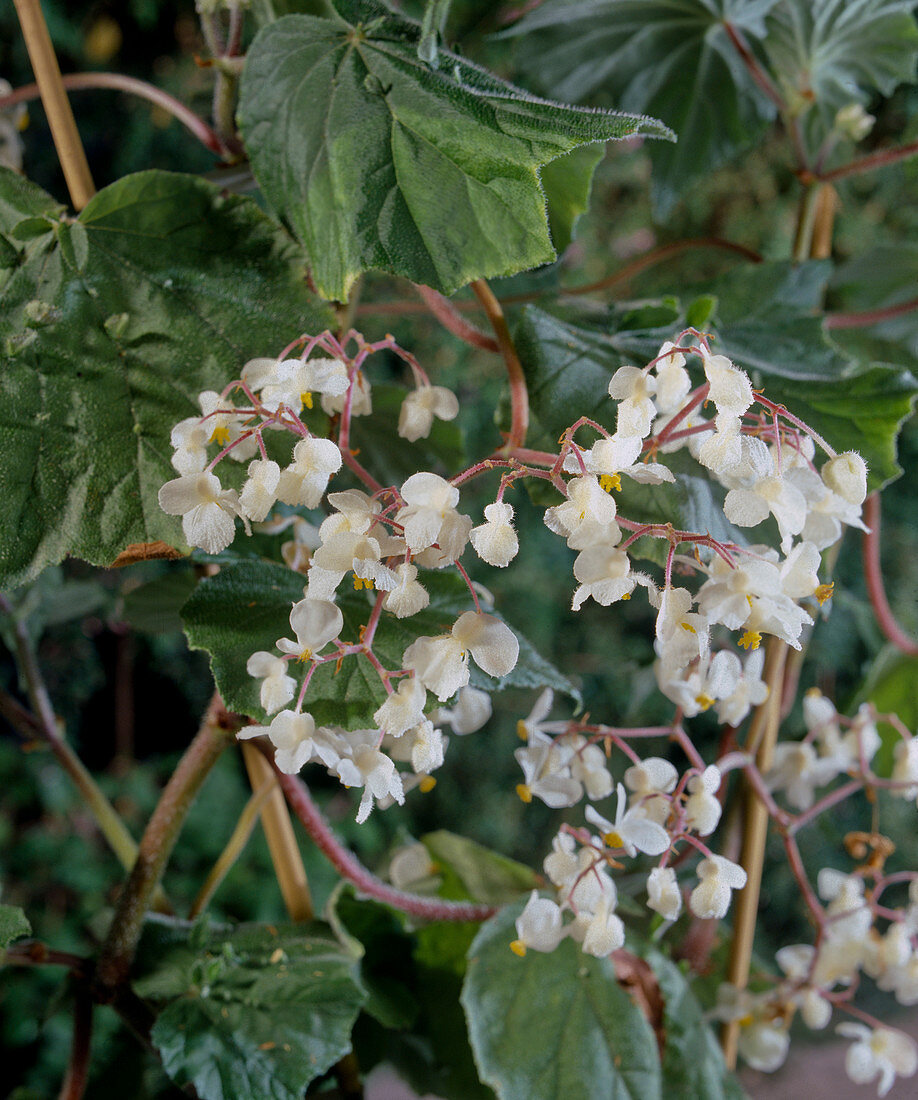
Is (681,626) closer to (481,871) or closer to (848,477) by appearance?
(848,477)

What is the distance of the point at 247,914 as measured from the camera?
4.25 feet

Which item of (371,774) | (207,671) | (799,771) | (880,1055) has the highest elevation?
(371,774)

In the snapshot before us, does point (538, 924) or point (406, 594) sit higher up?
point (406, 594)

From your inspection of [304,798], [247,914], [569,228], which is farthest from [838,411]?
[247,914]

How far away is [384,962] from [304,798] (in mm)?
170

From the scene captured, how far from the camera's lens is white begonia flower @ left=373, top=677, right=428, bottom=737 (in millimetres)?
257

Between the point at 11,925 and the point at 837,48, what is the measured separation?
638mm

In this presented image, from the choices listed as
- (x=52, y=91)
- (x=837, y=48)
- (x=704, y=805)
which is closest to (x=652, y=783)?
(x=704, y=805)

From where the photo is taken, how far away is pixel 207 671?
51.1 inches

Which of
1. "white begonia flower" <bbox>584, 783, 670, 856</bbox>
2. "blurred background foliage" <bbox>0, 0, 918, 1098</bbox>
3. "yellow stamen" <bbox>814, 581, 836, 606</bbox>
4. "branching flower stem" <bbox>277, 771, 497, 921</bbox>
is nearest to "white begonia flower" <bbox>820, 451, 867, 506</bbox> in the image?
"yellow stamen" <bbox>814, 581, 836, 606</bbox>

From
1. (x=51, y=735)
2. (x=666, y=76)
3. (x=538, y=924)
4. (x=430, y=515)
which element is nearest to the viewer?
(x=430, y=515)

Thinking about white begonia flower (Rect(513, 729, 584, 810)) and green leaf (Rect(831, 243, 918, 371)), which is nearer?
white begonia flower (Rect(513, 729, 584, 810))

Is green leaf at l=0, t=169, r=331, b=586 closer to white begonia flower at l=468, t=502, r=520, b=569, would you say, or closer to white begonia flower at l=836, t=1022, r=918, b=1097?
white begonia flower at l=468, t=502, r=520, b=569

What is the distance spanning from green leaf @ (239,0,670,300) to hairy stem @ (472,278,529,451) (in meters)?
0.03
